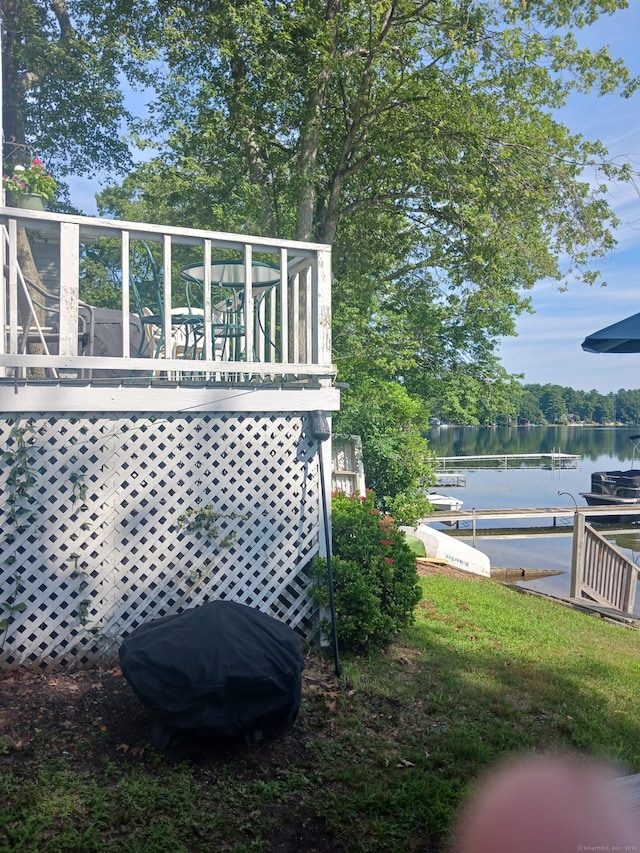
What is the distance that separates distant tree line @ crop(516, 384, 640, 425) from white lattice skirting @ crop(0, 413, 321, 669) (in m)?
73.0

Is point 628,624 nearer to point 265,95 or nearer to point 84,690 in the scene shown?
point 84,690

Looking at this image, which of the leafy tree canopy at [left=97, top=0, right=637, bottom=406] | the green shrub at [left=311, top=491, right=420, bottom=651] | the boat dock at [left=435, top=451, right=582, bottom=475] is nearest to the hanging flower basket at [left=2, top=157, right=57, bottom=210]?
the green shrub at [left=311, top=491, right=420, bottom=651]

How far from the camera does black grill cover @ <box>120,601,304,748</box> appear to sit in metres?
3.11

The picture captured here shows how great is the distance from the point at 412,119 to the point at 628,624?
843 centimetres

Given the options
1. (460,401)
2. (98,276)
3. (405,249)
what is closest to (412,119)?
(405,249)

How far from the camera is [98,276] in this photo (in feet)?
71.6

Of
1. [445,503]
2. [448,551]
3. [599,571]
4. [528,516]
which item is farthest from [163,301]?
[528,516]

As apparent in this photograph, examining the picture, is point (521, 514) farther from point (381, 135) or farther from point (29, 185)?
point (29, 185)

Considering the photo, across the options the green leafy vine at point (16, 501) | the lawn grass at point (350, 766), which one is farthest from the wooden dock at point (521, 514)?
the green leafy vine at point (16, 501)

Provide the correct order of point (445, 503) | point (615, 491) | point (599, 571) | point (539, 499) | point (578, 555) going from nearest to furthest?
point (578, 555) < point (599, 571) < point (445, 503) < point (615, 491) < point (539, 499)

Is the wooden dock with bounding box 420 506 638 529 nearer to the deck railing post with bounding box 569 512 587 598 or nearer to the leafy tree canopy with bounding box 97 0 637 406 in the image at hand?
the leafy tree canopy with bounding box 97 0 637 406

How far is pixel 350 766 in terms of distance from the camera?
126 inches

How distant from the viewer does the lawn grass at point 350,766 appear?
2660mm

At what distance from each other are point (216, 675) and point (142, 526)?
4.83 feet
